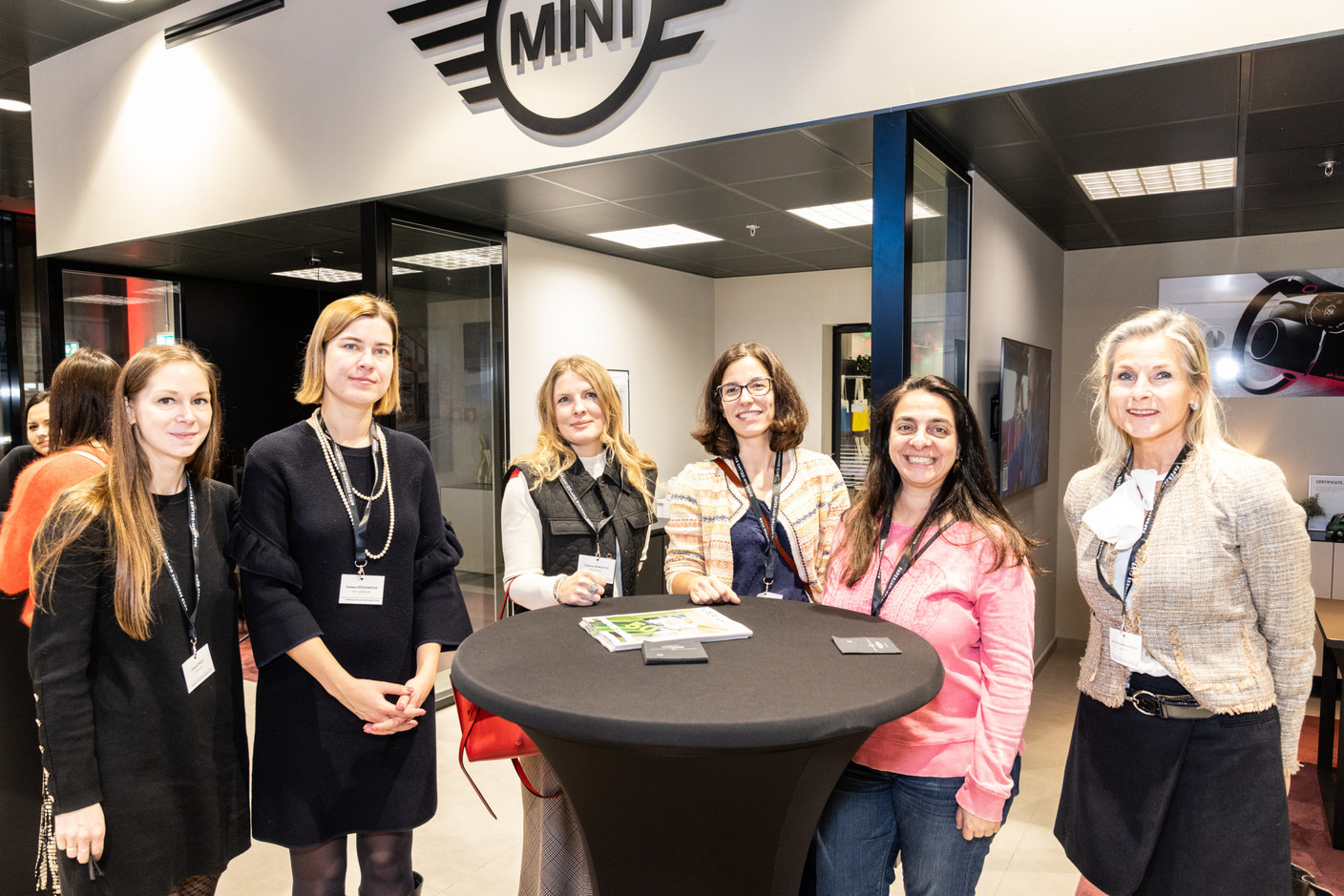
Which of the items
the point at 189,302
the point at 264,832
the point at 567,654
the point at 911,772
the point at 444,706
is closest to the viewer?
the point at 567,654

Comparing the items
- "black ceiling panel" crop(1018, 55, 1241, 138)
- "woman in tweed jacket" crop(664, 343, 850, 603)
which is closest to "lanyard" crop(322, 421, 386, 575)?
"woman in tweed jacket" crop(664, 343, 850, 603)

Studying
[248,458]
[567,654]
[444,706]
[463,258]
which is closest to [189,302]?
[463,258]

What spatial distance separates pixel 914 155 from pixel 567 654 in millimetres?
2335

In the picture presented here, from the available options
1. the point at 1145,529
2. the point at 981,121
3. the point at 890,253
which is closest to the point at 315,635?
the point at 1145,529

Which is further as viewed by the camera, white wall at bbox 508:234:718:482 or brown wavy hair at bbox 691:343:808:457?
white wall at bbox 508:234:718:482

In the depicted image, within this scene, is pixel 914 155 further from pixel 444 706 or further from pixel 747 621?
pixel 444 706

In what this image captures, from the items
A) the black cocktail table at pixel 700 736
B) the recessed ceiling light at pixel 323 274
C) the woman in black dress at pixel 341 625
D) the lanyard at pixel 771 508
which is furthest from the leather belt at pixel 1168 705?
the recessed ceiling light at pixel 323 274

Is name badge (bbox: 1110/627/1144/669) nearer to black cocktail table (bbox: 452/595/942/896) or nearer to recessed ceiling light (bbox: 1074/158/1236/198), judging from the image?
black cocktail table (bbox: 452/595/942/896)

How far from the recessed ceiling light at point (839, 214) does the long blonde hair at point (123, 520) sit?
3624mm

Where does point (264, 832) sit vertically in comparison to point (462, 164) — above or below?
below

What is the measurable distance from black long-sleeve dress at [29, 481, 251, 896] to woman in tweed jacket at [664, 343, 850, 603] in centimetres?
109

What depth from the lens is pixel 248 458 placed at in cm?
190

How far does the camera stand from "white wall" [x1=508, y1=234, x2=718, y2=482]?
5359mm

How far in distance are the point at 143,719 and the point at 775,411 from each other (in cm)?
165
